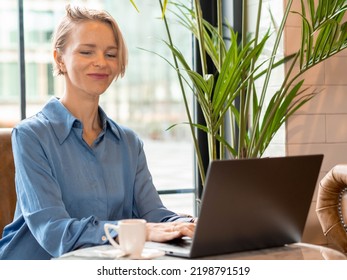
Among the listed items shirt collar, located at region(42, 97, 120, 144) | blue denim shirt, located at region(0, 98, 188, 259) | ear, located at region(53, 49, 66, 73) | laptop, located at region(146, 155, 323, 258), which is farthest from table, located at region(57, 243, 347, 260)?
ear, located at region(53, 49, 66, 73)

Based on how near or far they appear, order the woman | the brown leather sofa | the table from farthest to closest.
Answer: the brown leather sofa, the woman, the table

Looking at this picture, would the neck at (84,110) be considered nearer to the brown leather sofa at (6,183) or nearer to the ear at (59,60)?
the ear at (59,60)

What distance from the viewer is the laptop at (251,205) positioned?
1494 mm

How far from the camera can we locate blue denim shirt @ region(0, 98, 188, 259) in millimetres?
1947

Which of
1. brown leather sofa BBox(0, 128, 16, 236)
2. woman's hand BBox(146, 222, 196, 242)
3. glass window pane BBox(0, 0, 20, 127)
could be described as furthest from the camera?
glass window pane BBox(0, 0, 20, 127)

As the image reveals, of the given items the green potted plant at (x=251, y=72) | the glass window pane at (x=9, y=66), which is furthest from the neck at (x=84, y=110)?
the glass window pane at (x=9, y=66)

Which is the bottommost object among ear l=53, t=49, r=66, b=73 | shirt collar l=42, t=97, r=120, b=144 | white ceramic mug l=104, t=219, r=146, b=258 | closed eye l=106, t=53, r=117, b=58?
white ceramic mug l=104, t=219, r=146, b=258

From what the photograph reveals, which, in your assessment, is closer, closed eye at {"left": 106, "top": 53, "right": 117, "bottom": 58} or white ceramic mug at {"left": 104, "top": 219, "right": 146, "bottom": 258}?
white ceramic mug at {"left": 104, "top": 219, "right": 146, "bottom": 258}

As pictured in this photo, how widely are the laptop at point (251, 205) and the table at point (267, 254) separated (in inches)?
0.7

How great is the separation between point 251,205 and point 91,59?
90 cm

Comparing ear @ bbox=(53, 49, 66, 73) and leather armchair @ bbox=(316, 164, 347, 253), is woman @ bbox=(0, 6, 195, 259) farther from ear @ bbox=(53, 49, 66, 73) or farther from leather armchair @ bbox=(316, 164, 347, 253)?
leather armchair @ bbox=(316, 164, 347, 253)

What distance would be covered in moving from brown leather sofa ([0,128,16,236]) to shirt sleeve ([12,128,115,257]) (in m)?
0.36
